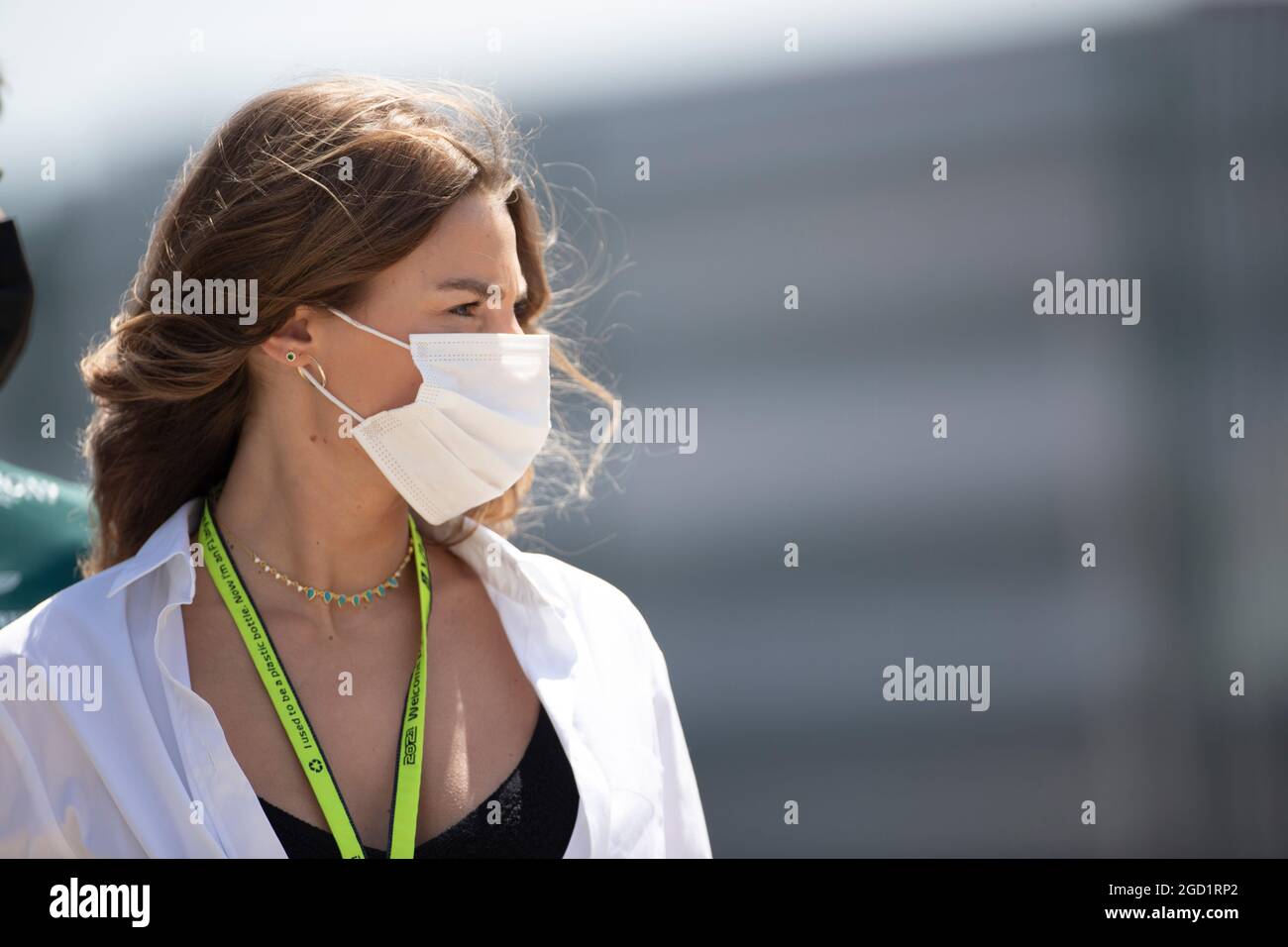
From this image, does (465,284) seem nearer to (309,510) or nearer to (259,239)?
(259,239)

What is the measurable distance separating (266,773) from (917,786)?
2271 mm

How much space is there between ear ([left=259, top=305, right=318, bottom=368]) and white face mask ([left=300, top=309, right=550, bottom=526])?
28 millimetres

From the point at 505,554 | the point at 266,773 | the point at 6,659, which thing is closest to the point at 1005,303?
the point at 505,554

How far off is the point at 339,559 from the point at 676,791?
0.73 meters

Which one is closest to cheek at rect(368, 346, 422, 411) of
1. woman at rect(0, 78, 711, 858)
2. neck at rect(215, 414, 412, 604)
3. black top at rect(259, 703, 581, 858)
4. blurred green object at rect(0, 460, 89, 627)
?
woman at rect(0, 78, 711, 858)

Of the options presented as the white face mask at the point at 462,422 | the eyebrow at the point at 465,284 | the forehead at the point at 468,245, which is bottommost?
the white face mask at the point at 462,422

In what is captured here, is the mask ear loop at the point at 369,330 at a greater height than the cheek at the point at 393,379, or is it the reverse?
the mask ear loop at the point at 369,330

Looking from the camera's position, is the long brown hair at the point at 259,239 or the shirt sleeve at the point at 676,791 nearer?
the long brown hair at the point at 259,239

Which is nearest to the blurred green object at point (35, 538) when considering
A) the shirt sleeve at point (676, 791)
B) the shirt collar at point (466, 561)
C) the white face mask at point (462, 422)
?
the shirt collar at point (466, 561)

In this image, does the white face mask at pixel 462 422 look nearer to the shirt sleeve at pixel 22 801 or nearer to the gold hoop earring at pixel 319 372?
the gold hoop earring at pixel 319 372

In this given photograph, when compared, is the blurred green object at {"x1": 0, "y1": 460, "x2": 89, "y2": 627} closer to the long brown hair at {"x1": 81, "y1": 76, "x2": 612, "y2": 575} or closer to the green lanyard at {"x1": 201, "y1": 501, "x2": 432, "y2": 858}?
the long brown hair at {"x1": 81, "y1": 76, "x2": 612, "y2": 575}

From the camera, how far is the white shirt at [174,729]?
69.9 inches

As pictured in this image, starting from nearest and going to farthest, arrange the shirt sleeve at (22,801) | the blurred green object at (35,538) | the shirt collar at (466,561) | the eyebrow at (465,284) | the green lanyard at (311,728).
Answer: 1. the shirt sleeve at (22,801)
2. the green lanyard at (311,728)
3. the shirt collar at (466,561)
4. the eyebrow at (465,284)
5. the blurred green object at (35,538)
